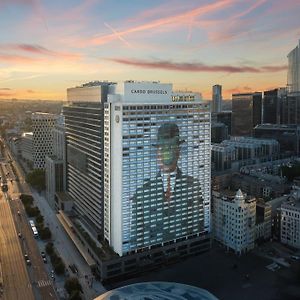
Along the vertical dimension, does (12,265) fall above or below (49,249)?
below

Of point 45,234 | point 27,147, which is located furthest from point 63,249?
point 27,147

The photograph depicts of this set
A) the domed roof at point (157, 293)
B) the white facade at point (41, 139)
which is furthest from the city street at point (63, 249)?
the white facade at point (41, 139)

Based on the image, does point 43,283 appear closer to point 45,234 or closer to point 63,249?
point 63,249

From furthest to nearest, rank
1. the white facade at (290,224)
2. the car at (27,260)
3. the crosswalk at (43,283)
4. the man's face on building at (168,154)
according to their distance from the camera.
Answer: the white facade at (290,224) → the car at (27,260) → the man's face on building at (168,154) → the crosswalk at (43,283)

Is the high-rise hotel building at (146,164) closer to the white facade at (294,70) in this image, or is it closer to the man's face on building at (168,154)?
the man's face on building at (168,154)

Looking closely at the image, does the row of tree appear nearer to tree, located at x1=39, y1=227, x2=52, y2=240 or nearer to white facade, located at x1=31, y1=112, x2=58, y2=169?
tree, located at x1=39, y1=227, x2=52, y2=240

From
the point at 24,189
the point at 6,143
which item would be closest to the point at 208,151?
the point at 24,189

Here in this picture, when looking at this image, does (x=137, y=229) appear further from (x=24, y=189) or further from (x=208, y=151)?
(x=24, y=189)
